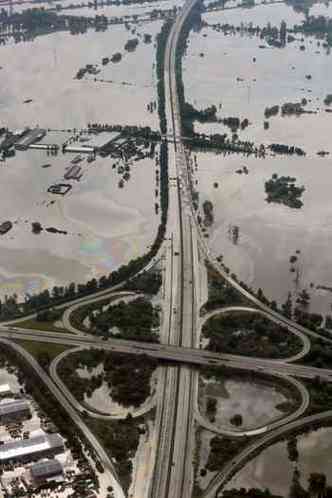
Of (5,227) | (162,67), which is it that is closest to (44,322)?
(5,227)

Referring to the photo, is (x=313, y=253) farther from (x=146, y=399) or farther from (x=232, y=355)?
(x=146, y=399)

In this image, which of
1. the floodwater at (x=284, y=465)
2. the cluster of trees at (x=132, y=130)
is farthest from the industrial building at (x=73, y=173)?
the floodwater at (x=284, y=465)

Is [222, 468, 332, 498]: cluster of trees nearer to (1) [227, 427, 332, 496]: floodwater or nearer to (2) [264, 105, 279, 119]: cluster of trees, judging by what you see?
(1) [227, 427, 332, 496]: floodwater

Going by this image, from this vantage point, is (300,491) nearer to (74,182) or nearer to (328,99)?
(74,182)

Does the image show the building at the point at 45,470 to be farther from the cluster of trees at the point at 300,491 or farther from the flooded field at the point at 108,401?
the cluster of trees at the point at 300,491

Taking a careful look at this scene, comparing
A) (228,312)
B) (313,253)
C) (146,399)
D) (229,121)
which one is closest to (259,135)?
(229,121)

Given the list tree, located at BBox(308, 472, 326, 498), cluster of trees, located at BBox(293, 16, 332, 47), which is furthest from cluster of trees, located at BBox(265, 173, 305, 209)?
cluster of trees, located at BBox(293, 16, 332, 47)

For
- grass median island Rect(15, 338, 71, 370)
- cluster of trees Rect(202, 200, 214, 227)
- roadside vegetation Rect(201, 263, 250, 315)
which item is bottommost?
grass median island Rect(15, 338, 71, 370)
